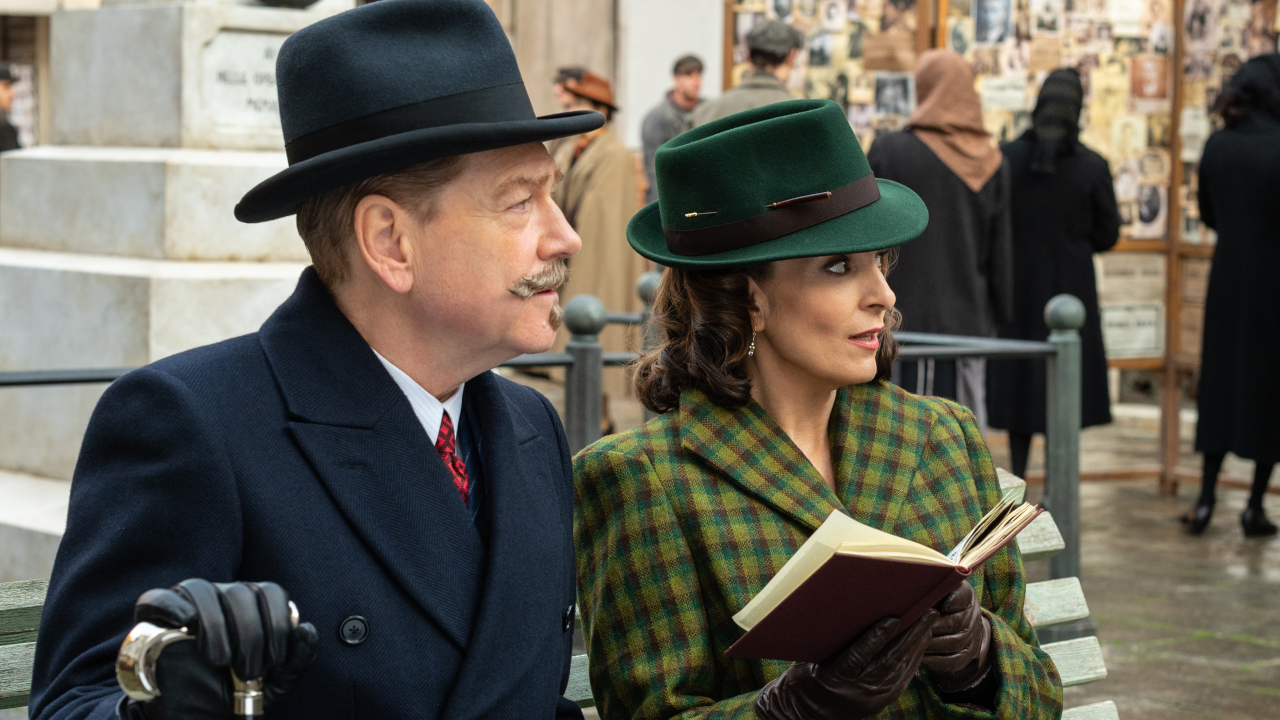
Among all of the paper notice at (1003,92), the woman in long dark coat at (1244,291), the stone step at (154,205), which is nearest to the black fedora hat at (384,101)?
the stone step at (154,205)

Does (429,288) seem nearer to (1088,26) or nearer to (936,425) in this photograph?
(936,425)

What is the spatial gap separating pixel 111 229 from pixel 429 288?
135 inches

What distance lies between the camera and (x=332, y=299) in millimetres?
2104

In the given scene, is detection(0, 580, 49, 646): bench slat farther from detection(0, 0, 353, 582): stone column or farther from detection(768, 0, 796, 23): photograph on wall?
detection(768, 0, 796, 23): photograph on wall

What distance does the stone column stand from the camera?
486 centimetres

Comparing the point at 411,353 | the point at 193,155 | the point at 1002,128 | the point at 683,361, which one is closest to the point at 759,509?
the point at 683,361

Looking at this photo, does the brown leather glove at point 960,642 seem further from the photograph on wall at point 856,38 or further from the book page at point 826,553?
the photograph on wall at point 856,38

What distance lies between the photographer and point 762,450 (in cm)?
252

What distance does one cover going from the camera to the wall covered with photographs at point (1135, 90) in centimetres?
904

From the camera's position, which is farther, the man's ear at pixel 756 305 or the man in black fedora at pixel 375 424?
the man's ear at pixel 756 305

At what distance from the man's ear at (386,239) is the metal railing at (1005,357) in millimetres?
2188

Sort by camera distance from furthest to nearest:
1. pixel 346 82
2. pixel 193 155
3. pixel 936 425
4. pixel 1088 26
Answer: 1. pixel 1088 26
2. pixel 193 155
3. pixel 936 425
4. pixel 346 82

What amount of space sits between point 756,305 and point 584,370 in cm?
185

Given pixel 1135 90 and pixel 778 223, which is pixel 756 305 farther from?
pixel 1135 90
